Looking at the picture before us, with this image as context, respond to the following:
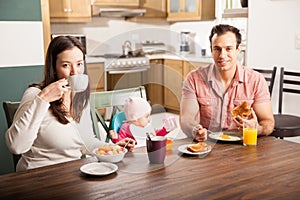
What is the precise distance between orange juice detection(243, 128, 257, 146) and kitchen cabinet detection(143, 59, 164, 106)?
515mm

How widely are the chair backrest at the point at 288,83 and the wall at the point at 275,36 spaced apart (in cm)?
8

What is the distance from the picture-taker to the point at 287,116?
3.09 metres

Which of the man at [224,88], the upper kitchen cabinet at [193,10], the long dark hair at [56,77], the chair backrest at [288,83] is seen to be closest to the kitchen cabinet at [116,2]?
the upper kitchen cabinet at [193,10]

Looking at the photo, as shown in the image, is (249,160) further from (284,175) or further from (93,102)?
(93,102)

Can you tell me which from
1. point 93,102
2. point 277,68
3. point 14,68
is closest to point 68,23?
point 14,68

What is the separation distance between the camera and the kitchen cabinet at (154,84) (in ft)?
4.31

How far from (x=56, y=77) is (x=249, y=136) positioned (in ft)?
2.75

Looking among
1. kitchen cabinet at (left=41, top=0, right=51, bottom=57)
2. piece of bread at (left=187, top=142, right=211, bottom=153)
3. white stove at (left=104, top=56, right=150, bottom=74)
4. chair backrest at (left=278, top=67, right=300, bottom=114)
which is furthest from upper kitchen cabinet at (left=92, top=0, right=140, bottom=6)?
piece of bread at (left=187, top=142, right=211, bottom=153)

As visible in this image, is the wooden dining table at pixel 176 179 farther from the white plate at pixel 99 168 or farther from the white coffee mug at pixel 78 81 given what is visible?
the white coffee mug at pixel 78 81

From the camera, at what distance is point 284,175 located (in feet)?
4.38

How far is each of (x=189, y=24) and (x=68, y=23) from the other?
5.76 ft

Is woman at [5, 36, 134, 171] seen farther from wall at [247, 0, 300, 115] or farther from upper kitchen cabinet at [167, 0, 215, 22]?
upper kitchen cabinet at [167, 0, 215, 22]

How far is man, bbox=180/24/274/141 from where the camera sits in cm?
197

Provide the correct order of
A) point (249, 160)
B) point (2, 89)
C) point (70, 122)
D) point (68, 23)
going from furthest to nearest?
point (68, 23) < point (2, 89) < point (70, 122) < point (249, 160)
